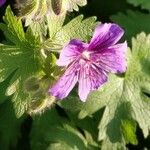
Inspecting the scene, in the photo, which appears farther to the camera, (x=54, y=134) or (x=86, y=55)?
(x=54, y=134)

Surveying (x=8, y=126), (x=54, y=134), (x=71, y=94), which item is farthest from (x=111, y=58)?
(x=8, y=126)

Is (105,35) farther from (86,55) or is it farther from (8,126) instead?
(8,126)

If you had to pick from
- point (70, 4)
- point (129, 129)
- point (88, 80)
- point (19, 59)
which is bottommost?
point (129, 129)

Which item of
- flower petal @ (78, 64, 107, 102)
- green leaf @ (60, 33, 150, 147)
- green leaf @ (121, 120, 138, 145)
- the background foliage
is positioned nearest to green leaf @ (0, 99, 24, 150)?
the background foliage

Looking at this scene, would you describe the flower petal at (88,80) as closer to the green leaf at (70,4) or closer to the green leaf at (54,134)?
the green leaf at (70,4)

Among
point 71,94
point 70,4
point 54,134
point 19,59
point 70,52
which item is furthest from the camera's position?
point 54,134

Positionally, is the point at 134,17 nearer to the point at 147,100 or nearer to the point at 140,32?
the point at 140,32

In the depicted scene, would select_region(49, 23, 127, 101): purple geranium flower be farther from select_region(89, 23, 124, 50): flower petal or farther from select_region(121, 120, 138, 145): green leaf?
select_region(121, 120, 138, 145): green leaf
